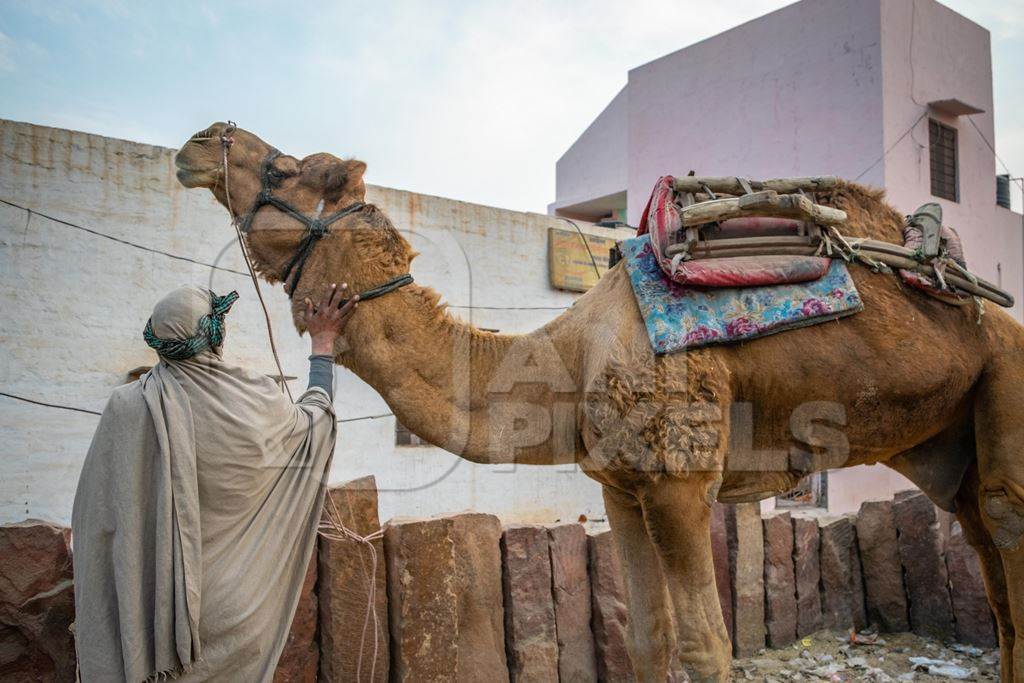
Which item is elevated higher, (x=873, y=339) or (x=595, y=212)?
(x=595, y=212)

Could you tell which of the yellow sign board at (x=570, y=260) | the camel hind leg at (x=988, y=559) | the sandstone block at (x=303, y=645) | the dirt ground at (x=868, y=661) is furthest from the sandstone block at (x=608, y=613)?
the yellow sign board at (x=570, y=260)

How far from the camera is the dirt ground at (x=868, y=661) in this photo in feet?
17.8

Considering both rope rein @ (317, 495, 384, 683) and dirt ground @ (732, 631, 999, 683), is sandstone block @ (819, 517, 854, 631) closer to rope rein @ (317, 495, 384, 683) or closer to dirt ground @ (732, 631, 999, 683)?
dirt ground @ (732, 631, 999, 683)

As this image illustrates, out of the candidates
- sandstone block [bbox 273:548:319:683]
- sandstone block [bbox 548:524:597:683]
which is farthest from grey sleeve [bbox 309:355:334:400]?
sandstone block [bbox 548:524:597:683]

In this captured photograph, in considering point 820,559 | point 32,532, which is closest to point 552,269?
point 820,559

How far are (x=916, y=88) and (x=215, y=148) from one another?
593 inches

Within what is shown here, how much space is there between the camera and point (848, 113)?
1493 centimetres

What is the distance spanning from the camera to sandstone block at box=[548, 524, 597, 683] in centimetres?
486

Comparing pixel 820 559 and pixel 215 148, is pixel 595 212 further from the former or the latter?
pixel 215 148

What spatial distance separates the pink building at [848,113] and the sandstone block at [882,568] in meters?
8.02

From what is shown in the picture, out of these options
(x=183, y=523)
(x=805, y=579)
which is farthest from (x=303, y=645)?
(x=805, y=579)

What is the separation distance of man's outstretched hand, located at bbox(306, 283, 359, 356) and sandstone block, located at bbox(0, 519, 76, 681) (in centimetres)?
144

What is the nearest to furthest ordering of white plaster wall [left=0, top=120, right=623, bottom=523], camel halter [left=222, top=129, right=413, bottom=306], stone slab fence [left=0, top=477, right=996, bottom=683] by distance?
1. camel halter [left=222, top=129, right=413, bottom=306]
2. stone slab fence [left=0, top=477, right=996, bottom=683]
3. white plaster wall [left=0, top=120, right=623, bottom=523]

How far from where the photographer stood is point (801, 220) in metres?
3.52
